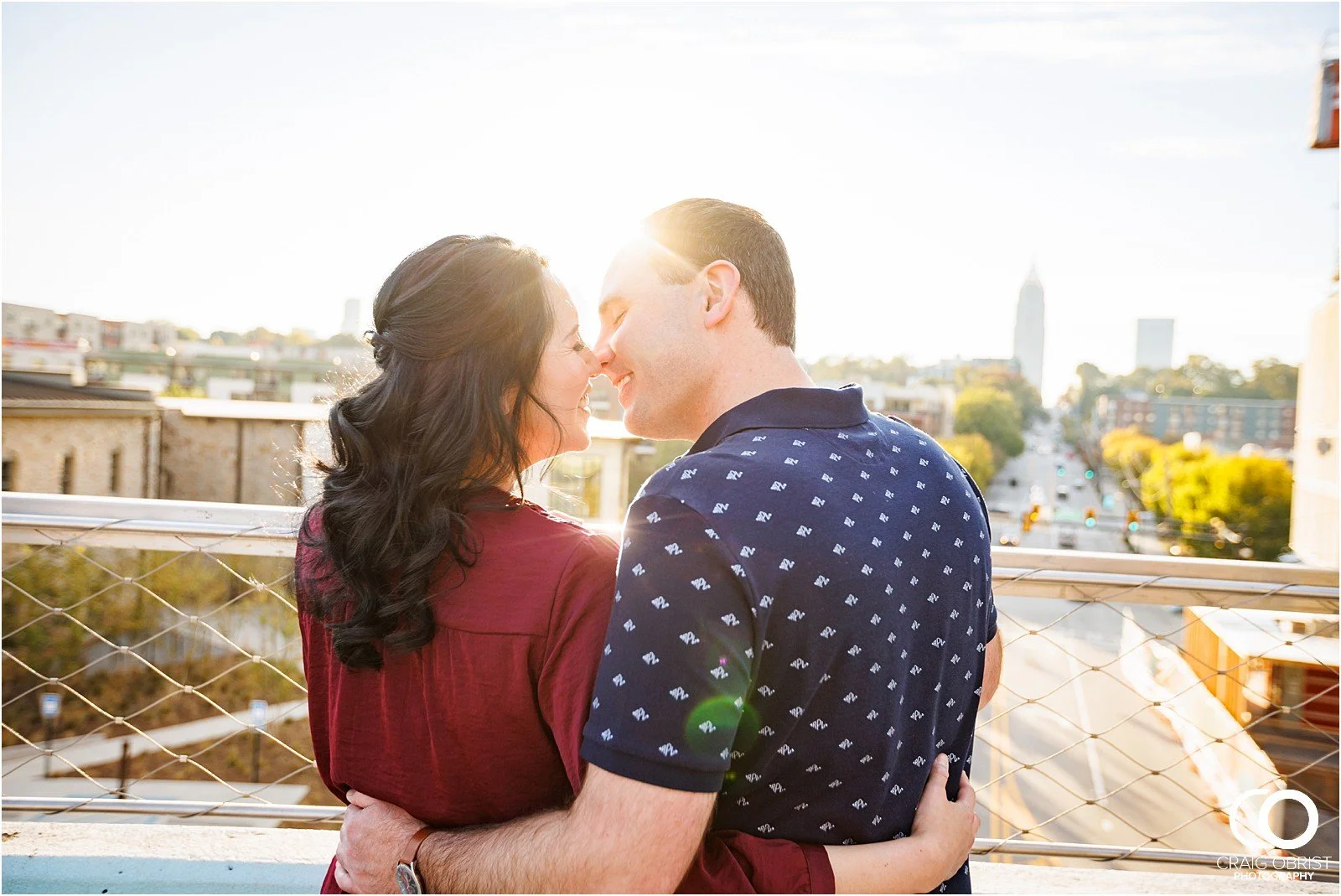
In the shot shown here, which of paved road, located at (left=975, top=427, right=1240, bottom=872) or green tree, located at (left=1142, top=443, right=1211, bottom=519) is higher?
green tree, located at (left=1142, top=443, right=1211, bottom=519)

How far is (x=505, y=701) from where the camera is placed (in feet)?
3.12

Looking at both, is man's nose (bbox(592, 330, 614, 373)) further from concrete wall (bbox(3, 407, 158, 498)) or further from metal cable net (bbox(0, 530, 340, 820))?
concrete wall (bbox(3, 407, 158, 498))

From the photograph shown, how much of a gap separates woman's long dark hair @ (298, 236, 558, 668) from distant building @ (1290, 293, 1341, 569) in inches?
891

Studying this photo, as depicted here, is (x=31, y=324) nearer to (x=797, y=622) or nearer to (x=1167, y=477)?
(x=797, y=622)

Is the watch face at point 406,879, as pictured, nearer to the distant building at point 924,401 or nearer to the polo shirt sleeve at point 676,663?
the polo shirt sleeve at point 676,663

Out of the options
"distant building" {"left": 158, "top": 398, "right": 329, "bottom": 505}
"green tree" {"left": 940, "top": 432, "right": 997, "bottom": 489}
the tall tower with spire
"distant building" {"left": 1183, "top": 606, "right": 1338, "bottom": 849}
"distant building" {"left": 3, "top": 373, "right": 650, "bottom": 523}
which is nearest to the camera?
"distant building" {"left": 1183, "top": 606, "right": 1338, "bottom": 849}

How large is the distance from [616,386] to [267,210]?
1353 inches

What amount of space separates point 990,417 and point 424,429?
50250 mm

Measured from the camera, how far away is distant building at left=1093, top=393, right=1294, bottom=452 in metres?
64.1

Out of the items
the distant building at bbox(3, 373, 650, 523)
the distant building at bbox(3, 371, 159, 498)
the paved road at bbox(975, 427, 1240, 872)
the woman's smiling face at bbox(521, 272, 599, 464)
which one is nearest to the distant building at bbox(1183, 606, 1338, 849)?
the paved road at bbox(975, 427, 1240, 872)

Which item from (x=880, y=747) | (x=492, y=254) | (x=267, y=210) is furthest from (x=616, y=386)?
(x=267, y=210)

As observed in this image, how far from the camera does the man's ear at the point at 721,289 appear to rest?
1226 mm

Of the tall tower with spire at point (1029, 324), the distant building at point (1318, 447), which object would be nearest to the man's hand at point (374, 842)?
the distant building at point (1318, 447)

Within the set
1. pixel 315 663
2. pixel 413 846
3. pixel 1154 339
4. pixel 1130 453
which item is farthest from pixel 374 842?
pixel 1154 339
